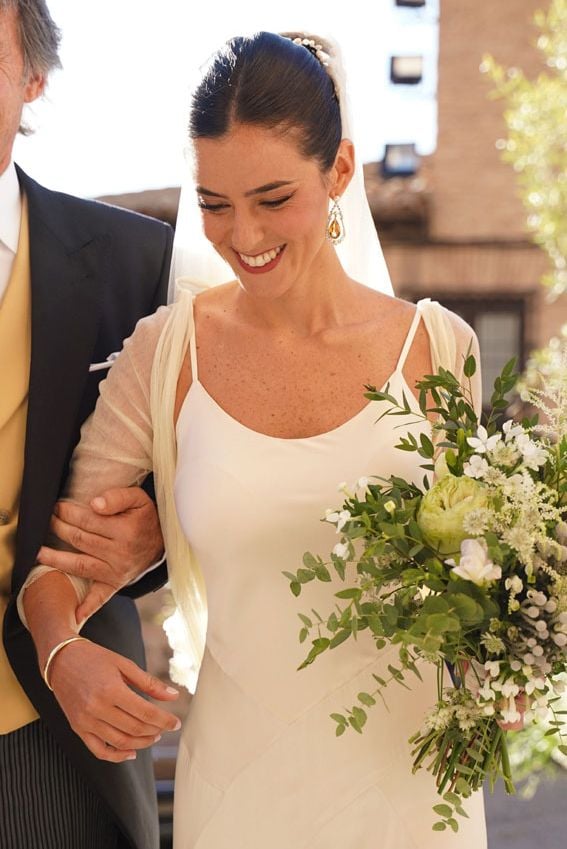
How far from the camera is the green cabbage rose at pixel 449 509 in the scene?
187 centimetres

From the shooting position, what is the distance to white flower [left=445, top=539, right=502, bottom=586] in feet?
5.92

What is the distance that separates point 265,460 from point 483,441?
0.47m

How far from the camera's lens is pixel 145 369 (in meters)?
2.38

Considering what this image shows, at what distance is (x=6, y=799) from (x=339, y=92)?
1.44m

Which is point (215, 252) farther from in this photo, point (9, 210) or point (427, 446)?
point (427, 446)

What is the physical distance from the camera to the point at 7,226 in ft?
8.66

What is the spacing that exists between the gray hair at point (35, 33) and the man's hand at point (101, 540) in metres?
0.88

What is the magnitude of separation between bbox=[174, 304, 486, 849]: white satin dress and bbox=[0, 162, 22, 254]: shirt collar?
2.08ft

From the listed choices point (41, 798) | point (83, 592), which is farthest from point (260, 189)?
point (41, 798)

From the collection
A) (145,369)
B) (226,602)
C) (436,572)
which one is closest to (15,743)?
(226,602)

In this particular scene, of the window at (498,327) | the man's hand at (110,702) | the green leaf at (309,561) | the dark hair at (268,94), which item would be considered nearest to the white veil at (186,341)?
the dark hair at (268,94)

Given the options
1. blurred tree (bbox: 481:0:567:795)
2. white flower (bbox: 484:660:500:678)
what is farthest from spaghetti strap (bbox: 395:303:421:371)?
blurred tree (bbox: 481:0:567:795)

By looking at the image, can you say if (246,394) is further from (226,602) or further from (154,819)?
(154,819)

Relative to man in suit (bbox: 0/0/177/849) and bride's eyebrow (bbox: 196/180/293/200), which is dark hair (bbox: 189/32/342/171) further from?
man in suit (bbox: 0/0/177/849)
